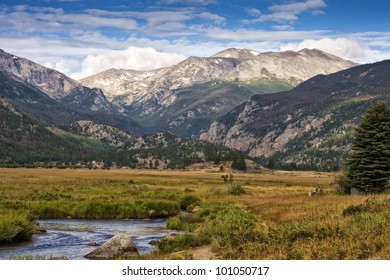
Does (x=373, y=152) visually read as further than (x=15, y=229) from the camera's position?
Yes

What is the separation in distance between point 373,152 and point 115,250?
39503 millimetres

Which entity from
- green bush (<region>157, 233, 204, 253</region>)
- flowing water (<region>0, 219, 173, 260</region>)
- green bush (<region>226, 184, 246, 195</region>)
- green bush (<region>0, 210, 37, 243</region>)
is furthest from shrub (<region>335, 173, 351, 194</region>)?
green bush (<region>0, 210, 37, 243</region>)

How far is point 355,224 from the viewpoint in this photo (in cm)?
2609

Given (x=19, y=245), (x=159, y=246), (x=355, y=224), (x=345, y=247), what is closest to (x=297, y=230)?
(x=355, y=224)

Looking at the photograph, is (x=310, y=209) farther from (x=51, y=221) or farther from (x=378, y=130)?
(x=51, y=221)

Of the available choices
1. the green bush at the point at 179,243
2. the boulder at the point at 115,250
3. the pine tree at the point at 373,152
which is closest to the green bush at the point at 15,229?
the boulder at the point at 115,250

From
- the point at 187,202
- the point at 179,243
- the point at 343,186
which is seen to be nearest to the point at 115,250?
the point at 179,243

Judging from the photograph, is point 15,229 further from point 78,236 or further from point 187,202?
point 187,202

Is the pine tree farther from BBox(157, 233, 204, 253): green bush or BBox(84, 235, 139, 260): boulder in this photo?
BBox(84, 235, 139, 260): boulder

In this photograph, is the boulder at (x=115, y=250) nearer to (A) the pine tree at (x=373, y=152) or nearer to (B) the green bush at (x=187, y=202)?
(A) the pine tree at (x=373, y=152)

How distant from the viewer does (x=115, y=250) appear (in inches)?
1233

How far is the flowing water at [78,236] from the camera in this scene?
34.7 meters

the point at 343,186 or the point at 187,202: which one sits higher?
the point at 343,186
